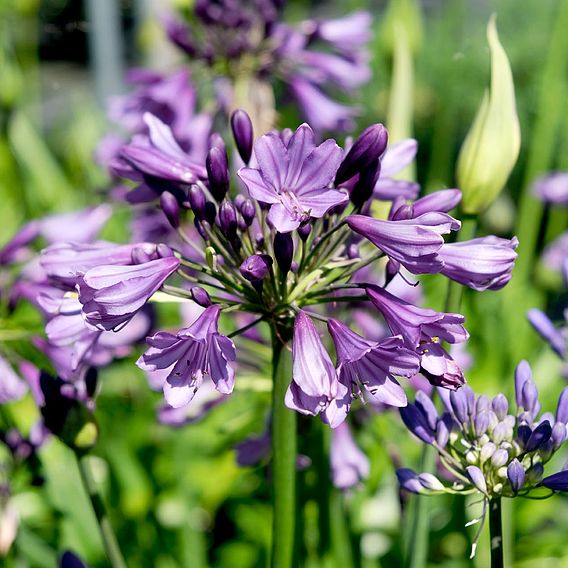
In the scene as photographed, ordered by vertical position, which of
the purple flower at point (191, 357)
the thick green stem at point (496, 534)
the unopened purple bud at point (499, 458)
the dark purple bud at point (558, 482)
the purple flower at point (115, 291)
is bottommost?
the thick green stem at point (496, 534)

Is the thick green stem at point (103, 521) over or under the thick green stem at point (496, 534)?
under

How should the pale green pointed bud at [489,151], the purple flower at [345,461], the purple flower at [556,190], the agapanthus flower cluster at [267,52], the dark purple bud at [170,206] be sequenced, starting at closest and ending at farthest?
the dark purple bud at [170,206] → the pale green pointed bud at [489,151] → the purple flower at [345,461] → the purple flower at [556,190] → the agapanthus flower cluster at [267,52]

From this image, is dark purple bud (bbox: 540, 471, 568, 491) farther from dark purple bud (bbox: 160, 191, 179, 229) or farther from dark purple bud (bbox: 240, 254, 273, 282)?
dark purple bud (bbox: 160, 191, 179, 229)

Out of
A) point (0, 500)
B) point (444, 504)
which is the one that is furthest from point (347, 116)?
point (0, 500)

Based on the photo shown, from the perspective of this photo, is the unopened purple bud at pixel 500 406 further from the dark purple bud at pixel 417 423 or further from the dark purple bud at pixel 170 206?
the dark purple bud at pixel 170 206

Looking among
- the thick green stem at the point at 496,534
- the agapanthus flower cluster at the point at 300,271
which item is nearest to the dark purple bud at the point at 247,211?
the agapanthus flower cluster at the point at 300,271

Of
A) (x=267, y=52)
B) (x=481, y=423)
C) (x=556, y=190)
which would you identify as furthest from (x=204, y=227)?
(x=267, y=52)
